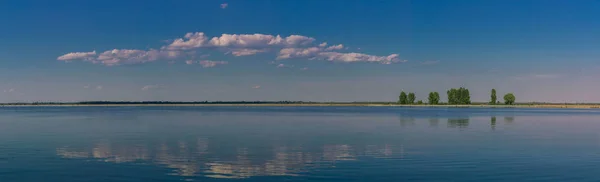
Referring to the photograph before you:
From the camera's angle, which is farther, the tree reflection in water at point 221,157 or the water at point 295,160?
the tree reflection in water at point 221,157

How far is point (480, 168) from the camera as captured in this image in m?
28.5

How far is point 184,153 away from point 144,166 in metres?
6.25

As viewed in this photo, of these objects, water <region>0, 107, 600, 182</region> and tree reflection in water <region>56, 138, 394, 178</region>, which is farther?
tree reflection in water <region>56, 138, 394, 178</region>

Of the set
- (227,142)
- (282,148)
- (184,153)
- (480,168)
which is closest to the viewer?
(480,168)

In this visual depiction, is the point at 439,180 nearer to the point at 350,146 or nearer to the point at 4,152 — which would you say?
the point at 350,146

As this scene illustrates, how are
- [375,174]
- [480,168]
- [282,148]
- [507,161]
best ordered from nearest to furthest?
[375,174]
[480,168]
[507,161]
[282,148]

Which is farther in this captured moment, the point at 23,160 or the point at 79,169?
the point at 23,160

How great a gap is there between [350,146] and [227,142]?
380 inches

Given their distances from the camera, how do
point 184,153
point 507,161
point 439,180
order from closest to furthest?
1. point 439,180
2. point 507,161
3. point 184,153

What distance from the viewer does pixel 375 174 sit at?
1027 inches

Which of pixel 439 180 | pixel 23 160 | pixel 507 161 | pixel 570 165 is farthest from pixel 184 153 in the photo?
pixel 570 165

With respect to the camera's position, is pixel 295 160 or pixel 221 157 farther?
pixel 221 157

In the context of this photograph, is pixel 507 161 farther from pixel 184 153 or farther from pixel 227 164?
pixel 184 153

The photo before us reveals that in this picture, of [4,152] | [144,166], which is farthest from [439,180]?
[4,152]
